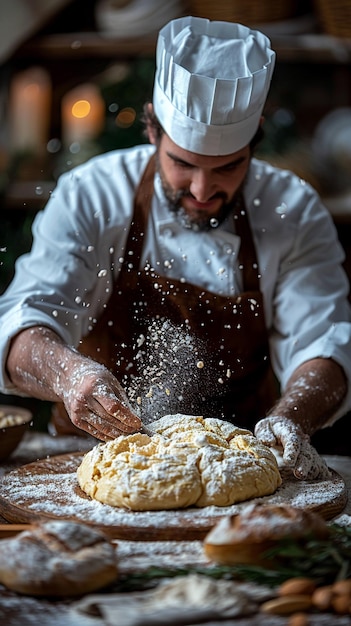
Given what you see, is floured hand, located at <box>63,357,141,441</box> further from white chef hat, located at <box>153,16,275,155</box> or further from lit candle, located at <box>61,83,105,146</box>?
lit candle, located at <box>61,83,105,146</box>

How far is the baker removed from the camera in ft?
6.31

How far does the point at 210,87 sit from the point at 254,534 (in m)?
1.01

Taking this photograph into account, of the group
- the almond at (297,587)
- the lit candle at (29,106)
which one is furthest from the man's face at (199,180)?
the lit candle at (29,106)

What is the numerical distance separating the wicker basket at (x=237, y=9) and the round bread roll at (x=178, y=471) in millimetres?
1862

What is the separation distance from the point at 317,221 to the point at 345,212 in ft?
2.85

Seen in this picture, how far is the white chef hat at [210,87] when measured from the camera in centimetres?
193

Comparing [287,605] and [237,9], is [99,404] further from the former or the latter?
[237,9]

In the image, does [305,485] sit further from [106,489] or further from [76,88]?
[76,88]

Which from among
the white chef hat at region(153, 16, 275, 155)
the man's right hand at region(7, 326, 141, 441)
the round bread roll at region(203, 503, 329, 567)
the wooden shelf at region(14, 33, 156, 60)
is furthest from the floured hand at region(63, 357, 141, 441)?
the wooden shelf at region(14, 33, 156, 60)

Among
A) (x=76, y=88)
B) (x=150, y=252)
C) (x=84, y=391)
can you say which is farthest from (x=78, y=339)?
(x=76, y=88)

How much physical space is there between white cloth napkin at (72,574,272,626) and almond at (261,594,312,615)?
A: 0.02 meters

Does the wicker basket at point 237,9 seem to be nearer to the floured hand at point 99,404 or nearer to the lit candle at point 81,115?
the lit candle at point 81,115

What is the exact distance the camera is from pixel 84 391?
172 centimetres

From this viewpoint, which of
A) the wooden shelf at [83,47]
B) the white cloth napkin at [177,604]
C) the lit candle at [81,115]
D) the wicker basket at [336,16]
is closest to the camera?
the white cloth napkin at [177,604]
